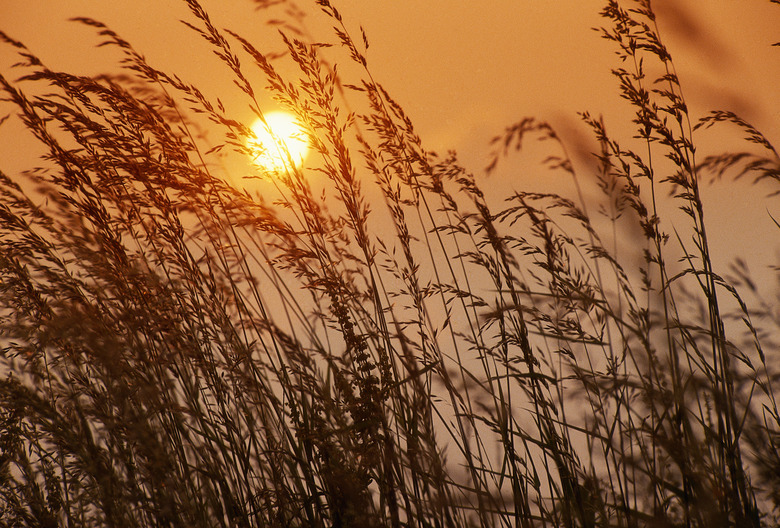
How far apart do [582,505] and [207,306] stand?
46.9 inches

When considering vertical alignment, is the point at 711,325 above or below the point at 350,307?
below

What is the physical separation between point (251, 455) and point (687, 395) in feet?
3.87

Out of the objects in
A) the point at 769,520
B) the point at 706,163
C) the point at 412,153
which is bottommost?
the point at 769,520

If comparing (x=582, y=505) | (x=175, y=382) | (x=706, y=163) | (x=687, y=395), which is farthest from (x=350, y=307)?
(x=706, y=163)

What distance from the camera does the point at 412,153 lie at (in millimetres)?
1958

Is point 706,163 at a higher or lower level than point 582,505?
higher

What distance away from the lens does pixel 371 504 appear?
1.56 m

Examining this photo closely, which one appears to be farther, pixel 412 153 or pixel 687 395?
pixel 412 153

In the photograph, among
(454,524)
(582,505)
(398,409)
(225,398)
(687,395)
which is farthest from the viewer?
(225,398)

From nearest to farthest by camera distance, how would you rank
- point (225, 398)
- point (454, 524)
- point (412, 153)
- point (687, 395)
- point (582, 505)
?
1. point (687, 395)
2. point (582, 505)
3. point (454, 524)
4. point (225, 398)
5. point (412, 153)

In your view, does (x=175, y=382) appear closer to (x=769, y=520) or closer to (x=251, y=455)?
(x=251, y=455)

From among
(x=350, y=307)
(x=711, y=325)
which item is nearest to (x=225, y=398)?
(x=350, y=307)

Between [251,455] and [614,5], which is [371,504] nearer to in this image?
[251,455]

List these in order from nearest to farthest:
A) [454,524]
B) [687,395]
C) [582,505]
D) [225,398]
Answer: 1. [687,395]
2. [582,505]
3. [454,524]
4. [225,398]
